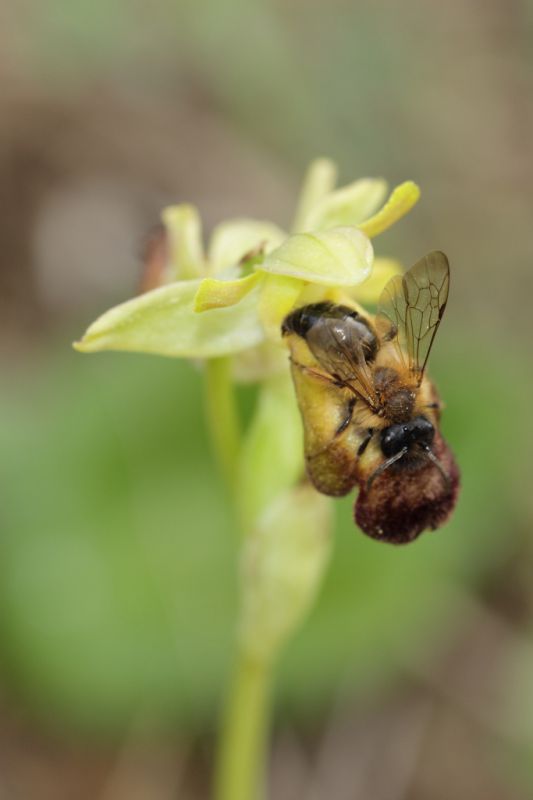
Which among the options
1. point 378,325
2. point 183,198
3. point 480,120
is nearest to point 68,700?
point 378,325

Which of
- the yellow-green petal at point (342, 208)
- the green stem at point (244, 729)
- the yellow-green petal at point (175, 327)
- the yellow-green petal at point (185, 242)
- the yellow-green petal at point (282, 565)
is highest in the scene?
the yellow-green petal at point (342, 208)

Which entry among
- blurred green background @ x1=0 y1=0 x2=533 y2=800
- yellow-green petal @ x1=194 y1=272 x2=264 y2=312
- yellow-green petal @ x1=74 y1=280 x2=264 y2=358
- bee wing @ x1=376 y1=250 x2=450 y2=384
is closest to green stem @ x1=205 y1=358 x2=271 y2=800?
yellow-green petal @ x1=74 y1=280 x2=264 y2=358

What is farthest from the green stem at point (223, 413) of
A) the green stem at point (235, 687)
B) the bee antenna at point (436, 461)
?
the bee antenna at point (436, 461)

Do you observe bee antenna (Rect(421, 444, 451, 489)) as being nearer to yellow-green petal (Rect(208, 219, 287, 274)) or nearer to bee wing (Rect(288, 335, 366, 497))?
bee wing (Rect(288, 335, 366, 497))

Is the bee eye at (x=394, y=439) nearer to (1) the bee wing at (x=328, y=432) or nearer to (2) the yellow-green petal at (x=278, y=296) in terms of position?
(1) the bee wing at (x=328, y=432)

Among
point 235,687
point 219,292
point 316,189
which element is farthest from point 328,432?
point 235,687

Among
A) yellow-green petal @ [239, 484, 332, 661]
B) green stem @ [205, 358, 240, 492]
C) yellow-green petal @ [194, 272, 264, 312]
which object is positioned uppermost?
yellow-green petal @ [194, 272, 264, 312]

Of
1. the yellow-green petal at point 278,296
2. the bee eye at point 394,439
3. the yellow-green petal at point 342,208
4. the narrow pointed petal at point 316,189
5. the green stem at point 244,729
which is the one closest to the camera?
the bee eye at point 394,439
